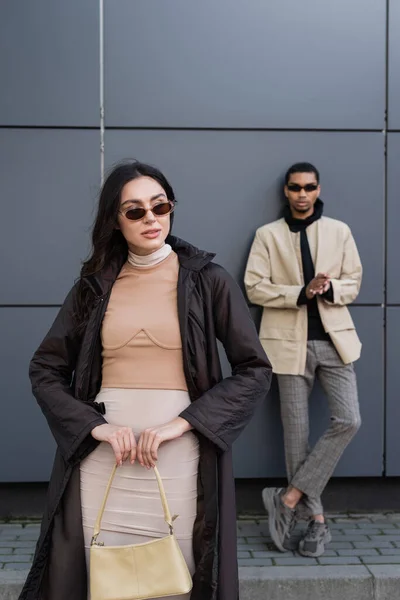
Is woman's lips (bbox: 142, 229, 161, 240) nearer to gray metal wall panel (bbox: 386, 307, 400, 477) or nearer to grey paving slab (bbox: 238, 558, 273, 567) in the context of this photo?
grey paving slab (bbox: 238, 558, 273, 567)

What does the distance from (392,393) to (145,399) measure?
10.8ft

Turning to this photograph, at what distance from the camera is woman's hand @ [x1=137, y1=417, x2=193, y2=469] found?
90.1 inches

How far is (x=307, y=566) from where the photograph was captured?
4348mm

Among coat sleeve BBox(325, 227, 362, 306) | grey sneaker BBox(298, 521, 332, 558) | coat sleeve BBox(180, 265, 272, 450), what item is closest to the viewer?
coat sleeve BBox(180, 265, 272, 450)

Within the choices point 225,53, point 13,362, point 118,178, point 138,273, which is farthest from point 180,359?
point 225,53

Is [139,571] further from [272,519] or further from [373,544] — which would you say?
[373,544]

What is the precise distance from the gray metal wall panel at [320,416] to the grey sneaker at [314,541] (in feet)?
2.40

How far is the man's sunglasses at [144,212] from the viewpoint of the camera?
2.53 m

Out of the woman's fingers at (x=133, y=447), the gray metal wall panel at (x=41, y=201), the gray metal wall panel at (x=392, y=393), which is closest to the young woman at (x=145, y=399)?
the woman's fingers at (x=133, y=447)

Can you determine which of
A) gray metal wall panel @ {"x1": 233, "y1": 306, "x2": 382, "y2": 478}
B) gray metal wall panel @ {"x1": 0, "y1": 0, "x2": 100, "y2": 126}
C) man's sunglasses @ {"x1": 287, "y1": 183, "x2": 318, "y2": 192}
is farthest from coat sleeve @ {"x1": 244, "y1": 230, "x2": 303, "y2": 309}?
gray metal wall panel @ {"x1": 0, "y1": 0, "x2": 100, "y2": 126}

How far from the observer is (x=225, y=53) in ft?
17.0

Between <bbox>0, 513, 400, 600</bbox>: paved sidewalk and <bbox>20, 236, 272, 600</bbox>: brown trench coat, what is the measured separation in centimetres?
180

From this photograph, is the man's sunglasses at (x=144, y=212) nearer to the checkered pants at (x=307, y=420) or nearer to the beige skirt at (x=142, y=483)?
the beige skirt at (x=142, y=483)

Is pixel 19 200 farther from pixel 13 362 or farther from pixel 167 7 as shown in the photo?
pixel 167 7
